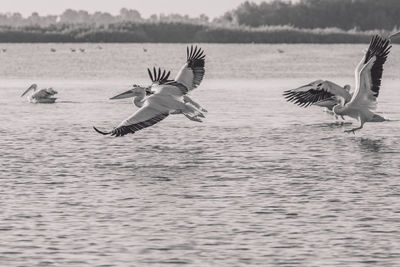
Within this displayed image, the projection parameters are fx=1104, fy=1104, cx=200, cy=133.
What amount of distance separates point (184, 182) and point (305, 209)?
2.52 metres

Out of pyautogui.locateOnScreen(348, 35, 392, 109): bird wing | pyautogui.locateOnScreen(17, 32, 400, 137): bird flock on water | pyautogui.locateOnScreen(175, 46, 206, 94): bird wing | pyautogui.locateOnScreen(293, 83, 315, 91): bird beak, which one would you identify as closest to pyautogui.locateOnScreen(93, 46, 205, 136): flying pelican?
pyautogui.locateOnScreen(17, 32, 400, 137): bird flock on water

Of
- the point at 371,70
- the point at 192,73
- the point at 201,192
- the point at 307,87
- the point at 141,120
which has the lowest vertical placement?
the point at 201,192

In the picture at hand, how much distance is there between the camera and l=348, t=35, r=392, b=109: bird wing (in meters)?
17.8

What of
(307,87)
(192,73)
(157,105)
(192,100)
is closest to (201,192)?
(157,105)

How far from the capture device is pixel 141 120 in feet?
52.5

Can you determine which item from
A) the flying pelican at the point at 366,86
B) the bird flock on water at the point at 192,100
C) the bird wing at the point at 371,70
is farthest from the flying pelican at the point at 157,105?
the bird wing at the point at 371,70

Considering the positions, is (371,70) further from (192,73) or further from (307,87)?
(192,73)

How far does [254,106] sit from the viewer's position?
26.1 metres

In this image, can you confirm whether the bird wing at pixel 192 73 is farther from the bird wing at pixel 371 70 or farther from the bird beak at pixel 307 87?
the bird wing at pixel 371 70

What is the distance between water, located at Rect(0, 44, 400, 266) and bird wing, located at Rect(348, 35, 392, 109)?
87 cm

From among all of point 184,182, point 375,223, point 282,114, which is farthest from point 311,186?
point 282,114

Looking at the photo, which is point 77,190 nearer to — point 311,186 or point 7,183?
point 7,183

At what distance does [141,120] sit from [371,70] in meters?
4.15

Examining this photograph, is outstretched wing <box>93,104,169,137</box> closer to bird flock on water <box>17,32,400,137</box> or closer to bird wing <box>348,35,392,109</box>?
bird flock on water <box>17,32,400,137</box>
